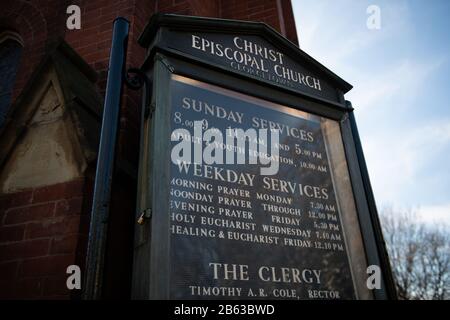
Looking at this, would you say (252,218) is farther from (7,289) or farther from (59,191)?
(7,289)

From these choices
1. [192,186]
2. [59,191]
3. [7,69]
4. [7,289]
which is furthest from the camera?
[7,69]

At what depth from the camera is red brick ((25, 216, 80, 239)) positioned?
2.07 metres

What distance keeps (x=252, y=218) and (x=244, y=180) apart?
0.76ft

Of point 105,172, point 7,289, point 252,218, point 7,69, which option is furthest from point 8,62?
point 252,218

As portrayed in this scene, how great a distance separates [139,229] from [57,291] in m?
0.60

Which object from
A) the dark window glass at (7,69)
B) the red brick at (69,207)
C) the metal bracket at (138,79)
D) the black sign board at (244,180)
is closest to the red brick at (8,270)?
the red brick at (69,207)

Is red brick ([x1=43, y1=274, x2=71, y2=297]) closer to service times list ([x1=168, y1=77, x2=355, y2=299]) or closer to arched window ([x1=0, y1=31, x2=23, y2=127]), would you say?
service times list ([x1=168, y1=77, x2=355, y2=299])

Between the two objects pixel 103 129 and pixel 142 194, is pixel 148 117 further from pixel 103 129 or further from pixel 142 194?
pixel 142 194

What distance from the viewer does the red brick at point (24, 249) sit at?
209 centimetres

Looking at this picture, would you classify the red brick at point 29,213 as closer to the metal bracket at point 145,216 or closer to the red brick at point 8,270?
the red brick at point 8,270

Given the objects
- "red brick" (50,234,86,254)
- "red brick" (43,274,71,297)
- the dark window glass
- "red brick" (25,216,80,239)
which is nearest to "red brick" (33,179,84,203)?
"red brick" (25,216,80,239)

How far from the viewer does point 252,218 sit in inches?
79.7

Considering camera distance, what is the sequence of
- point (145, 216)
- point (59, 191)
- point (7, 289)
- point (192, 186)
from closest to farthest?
point (145, 216) < point (192, 186) < point (7, 289) < point (59, 191)
